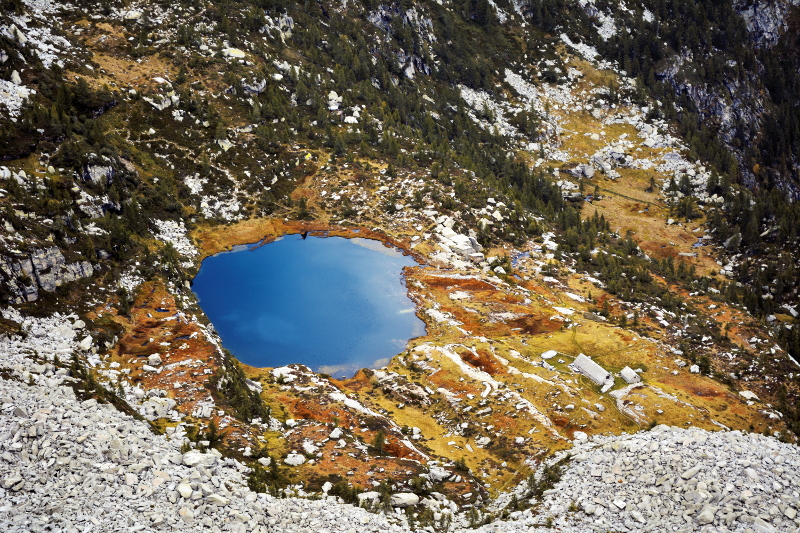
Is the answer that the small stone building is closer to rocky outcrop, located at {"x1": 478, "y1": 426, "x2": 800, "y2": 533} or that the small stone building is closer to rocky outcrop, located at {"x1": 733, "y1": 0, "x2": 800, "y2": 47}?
rocky outcrop, located at {"x1": 478, "y1": 426, "x2": 800, "y2": 533}

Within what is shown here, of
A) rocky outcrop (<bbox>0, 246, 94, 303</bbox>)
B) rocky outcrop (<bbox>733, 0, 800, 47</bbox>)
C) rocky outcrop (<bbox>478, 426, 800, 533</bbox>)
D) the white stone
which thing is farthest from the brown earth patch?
rocky outcrop (<bbox>733, 0, 800, 47</bbox>)

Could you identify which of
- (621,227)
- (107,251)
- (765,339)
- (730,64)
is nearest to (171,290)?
(107,251)

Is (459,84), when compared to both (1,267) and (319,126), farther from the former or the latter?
(1,267)

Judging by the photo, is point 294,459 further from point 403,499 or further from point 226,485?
point 403,499

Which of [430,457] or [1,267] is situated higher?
[1,267]

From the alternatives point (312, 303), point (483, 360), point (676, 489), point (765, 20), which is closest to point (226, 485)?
point (676, 489)

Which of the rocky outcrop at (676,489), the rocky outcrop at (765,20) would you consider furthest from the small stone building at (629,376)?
the rocky outcrop at (765,20)
